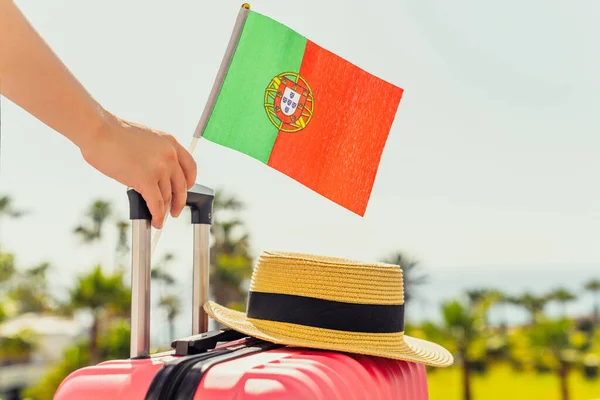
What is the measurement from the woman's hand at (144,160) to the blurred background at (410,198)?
16.2 m

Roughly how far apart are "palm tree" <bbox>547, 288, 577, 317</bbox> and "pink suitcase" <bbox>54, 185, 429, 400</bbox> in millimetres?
26874

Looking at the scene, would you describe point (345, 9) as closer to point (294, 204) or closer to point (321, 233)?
point (294, 204)

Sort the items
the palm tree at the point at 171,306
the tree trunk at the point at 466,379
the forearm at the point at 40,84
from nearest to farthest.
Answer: the forearm at the point at 40,84 → the tree trunk at the point at 466,379 → the palm tree at the point at 171,306

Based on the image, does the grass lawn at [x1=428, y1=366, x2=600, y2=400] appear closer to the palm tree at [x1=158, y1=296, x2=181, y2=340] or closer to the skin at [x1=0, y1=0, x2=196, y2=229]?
the palm tree at [x1=158, y1=296, x2=181, y2=340]

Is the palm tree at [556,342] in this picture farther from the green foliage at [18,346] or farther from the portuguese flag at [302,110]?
the portuguese flag at [302,110]

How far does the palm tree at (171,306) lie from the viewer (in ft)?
84.6

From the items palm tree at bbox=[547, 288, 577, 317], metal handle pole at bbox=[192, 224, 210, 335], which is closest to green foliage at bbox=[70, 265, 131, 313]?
palm tree at bbox=[547, 288, 577, 317]

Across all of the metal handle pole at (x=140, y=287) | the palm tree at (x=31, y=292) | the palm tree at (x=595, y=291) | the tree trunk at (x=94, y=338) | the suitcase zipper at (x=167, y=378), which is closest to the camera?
the suitcase zipper at (x=167, y=378)

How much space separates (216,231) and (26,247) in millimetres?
9171

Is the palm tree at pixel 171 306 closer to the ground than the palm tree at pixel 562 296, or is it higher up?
closer to the ground

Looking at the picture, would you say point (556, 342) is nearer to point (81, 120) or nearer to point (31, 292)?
point (31, 292)

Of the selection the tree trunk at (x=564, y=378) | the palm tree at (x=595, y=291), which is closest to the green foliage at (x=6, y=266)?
the tree trunk at (x=564, y=378)

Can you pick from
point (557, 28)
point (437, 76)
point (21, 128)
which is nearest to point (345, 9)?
point (437, 76)

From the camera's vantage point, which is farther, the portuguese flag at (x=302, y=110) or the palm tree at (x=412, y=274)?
the palm tree at (x=412, y=274)
